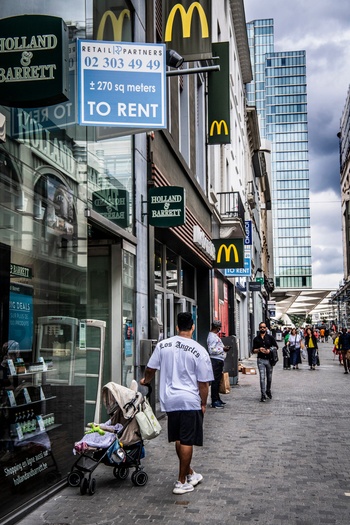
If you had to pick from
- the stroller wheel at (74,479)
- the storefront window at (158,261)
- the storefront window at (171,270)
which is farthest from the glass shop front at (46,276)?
the storefront window at (171,270)

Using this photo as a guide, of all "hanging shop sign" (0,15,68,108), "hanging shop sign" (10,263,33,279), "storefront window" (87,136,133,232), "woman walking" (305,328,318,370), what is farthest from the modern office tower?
"hanging shop sign" (0,15,68,108)

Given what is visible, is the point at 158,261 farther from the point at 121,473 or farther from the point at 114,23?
the point at 121,473

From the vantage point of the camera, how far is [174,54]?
1033cm

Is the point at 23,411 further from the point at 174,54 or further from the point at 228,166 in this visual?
the point at 228,166

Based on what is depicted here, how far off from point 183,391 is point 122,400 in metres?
0.82

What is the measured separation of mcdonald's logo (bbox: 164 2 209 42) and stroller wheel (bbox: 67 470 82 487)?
25.6 feet

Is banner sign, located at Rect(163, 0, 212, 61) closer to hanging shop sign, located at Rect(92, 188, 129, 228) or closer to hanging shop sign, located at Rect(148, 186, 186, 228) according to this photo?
hanging shop sign, located at Rect(148, 186, 186, 228)

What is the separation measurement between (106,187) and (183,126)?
7905 mm

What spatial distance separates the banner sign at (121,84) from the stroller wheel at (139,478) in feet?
13.0

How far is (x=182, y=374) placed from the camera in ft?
22.6

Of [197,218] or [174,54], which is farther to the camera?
[197,218]

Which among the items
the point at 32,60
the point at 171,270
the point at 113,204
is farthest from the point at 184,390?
the point at 171,270

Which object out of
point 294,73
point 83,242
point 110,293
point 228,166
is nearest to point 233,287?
point 228,166

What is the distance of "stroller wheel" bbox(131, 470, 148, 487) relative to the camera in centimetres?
696
